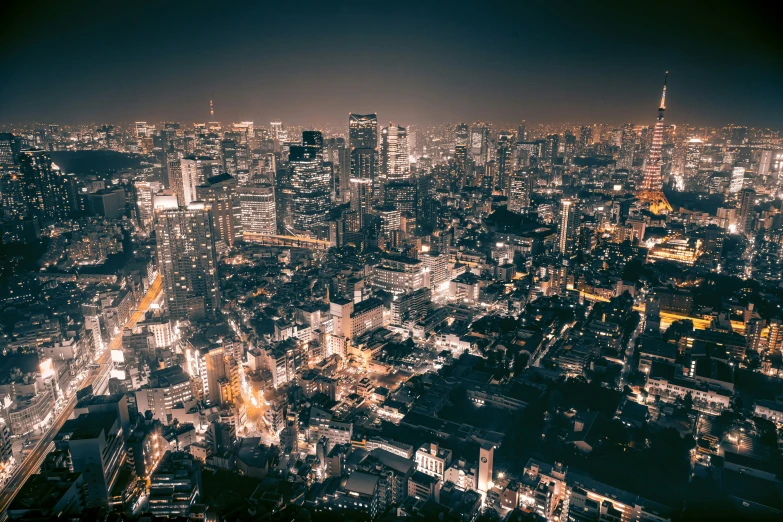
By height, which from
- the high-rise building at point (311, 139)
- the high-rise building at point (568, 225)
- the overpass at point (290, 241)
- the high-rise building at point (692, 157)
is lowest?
the overpass at point (290, 241)

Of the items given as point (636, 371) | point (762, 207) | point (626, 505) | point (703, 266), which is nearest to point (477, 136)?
point (762, 207)

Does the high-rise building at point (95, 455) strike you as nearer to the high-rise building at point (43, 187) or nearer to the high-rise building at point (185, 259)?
the high-rise building at point (185, 259)

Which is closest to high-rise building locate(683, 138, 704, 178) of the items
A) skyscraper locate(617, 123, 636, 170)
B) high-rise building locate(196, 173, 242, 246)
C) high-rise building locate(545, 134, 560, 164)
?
skyscraper locate(617, 123, 636, 170)

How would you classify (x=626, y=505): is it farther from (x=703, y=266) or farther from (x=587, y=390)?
(x=703, y=266)

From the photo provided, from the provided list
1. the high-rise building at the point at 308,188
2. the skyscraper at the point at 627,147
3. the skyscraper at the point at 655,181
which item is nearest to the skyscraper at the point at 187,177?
the high-rise building at the point at 308,188

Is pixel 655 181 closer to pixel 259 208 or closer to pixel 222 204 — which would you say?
pixel 259 208
